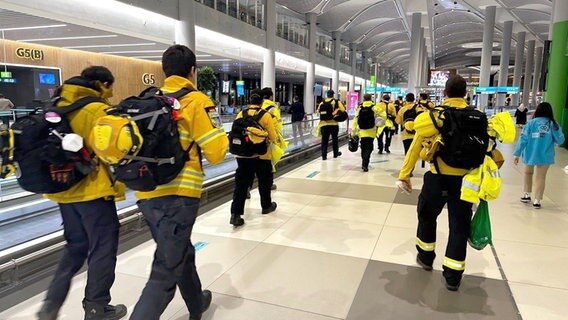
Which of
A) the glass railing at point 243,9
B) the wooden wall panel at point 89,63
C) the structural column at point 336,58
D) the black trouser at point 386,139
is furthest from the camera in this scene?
the structural column at point 336,58

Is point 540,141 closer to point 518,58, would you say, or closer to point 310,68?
point 310,68

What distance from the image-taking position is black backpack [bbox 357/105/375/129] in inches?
344

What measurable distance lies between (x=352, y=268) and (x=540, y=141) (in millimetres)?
3979

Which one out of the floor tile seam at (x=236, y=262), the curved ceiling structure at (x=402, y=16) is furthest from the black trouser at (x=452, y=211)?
the curved ceiling structure at (x=402, y=16)

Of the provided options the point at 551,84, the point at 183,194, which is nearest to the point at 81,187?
the point at 183,194

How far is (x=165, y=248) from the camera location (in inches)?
87.6

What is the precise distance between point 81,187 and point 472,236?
3064 mm

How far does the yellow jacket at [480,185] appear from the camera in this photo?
3203 millimetres

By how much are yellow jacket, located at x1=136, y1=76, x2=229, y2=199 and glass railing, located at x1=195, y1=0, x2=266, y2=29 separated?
12.9 m

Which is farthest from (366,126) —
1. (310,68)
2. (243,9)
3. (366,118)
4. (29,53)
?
(310,68)

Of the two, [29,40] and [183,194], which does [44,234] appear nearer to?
[183,194]

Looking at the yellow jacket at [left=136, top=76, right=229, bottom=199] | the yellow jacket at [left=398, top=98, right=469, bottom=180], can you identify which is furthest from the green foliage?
the yellow jacket at [left=136, top=76, right=229, bottom=199]

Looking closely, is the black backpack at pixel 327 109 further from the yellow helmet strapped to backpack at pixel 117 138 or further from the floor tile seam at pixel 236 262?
the yellow helmet strapped to backpack at pixel 117 138

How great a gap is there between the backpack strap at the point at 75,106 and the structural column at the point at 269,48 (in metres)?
16.5
